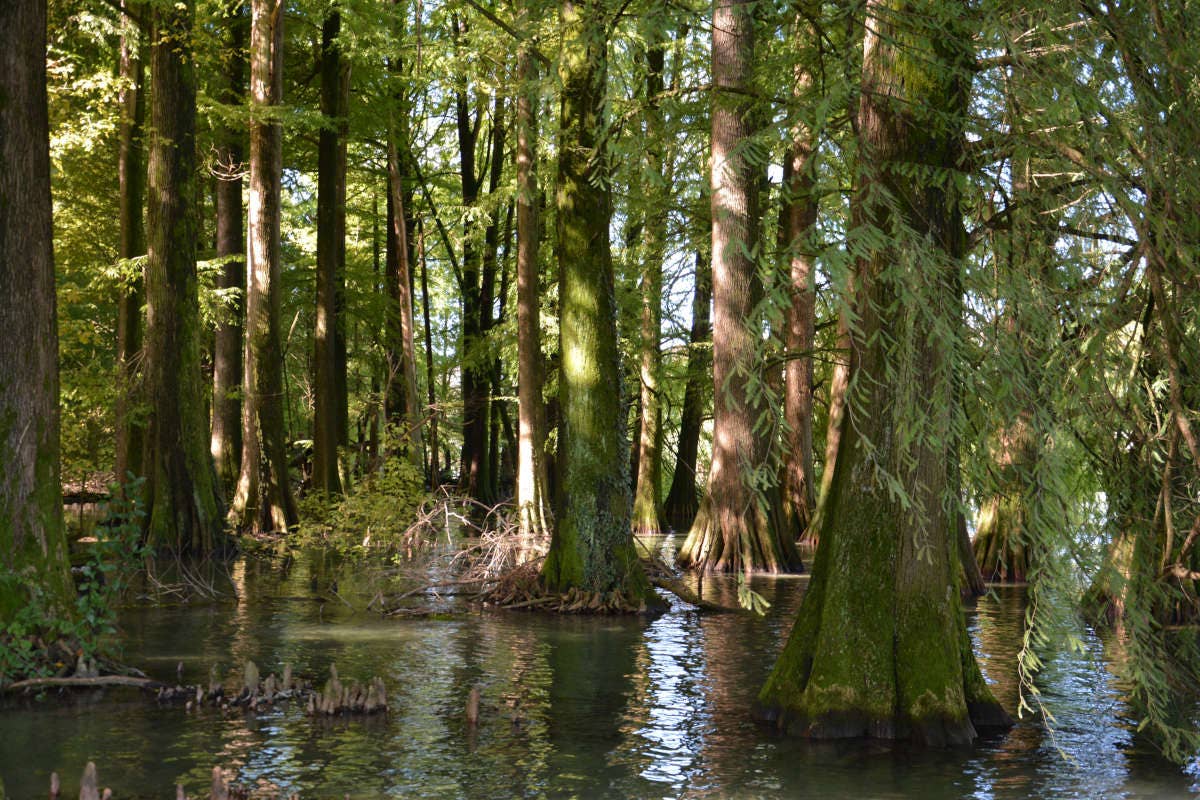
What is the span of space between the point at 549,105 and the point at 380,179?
16.1m

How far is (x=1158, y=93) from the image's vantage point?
6.34m

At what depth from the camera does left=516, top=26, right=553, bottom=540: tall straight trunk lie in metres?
17.2

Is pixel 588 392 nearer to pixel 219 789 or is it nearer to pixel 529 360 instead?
pixel 529 360

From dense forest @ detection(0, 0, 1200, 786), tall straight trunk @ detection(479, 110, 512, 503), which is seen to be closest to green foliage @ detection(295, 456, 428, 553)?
dense forest @ detection(0, 0, 1200, 786)

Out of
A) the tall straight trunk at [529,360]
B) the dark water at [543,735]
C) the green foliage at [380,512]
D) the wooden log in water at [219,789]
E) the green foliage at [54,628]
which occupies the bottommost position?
the dark water at [543,735]

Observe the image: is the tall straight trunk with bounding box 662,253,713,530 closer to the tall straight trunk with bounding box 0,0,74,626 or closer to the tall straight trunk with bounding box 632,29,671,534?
the tall straight trunk with bounding box 632,29,671,534

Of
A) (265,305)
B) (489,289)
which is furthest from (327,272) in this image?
(489,289)

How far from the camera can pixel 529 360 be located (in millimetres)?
18688

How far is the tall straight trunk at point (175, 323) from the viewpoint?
17.4 metres

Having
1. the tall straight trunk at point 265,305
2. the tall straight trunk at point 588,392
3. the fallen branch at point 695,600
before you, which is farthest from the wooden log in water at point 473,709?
the tall straight trunk at point 265,305

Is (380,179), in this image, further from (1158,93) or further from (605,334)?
(1158,93)

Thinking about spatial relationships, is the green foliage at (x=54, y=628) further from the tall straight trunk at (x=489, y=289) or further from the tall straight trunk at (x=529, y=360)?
the tall straight trunk at (x=489, y=289)

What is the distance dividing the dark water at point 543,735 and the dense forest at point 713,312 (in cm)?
46

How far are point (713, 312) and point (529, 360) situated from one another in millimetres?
2828
